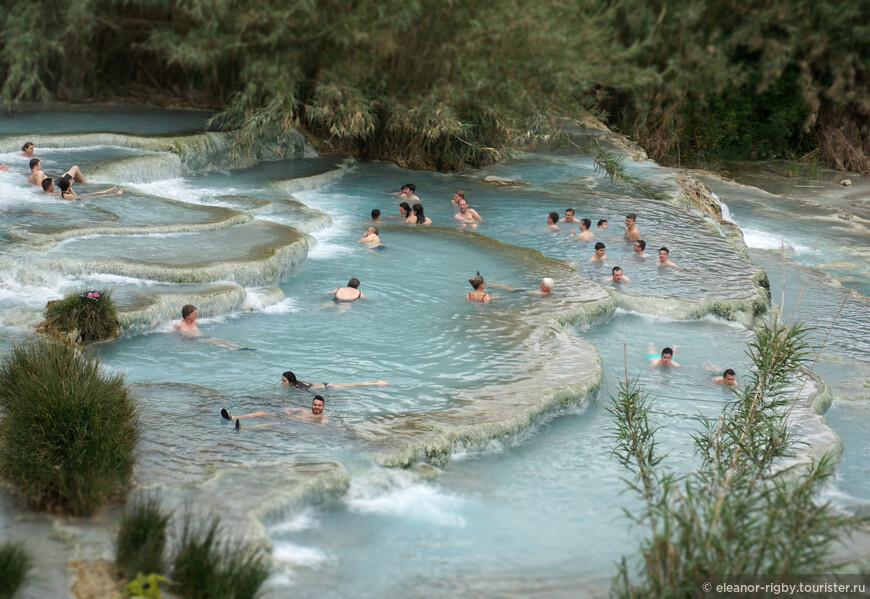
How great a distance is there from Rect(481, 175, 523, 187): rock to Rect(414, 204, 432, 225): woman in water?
12.3 ft

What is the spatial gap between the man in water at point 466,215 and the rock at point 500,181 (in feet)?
10.3

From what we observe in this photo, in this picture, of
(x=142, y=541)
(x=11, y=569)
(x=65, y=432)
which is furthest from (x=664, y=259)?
(x=11, y=569)

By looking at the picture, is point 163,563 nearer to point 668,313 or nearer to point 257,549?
point 257,549

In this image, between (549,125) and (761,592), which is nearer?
(761,592)

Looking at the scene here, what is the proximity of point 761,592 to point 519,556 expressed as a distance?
202 cm

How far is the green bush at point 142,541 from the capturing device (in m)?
5.65

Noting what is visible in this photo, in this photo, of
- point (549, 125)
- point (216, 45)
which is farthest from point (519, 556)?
point (216, 45)

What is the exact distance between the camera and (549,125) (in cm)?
1895

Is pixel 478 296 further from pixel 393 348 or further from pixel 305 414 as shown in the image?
pixel 305 414

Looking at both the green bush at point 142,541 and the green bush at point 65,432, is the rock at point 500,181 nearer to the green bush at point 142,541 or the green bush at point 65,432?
the green bush at point 65,432

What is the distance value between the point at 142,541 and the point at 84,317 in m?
4.61

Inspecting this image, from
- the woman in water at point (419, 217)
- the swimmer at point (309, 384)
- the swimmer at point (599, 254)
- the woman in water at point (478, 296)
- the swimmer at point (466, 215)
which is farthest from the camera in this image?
the swimmer at point (466, 215)

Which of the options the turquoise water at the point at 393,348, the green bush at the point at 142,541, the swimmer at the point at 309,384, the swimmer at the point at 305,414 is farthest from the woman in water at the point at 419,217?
the green bush at the point at 142,541

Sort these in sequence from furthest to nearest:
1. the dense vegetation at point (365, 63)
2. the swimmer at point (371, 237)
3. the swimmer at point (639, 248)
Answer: the dense vegetation at point (365, 63)
the swimmer at point (371, 237)
the swimmer at point (639, 248)
